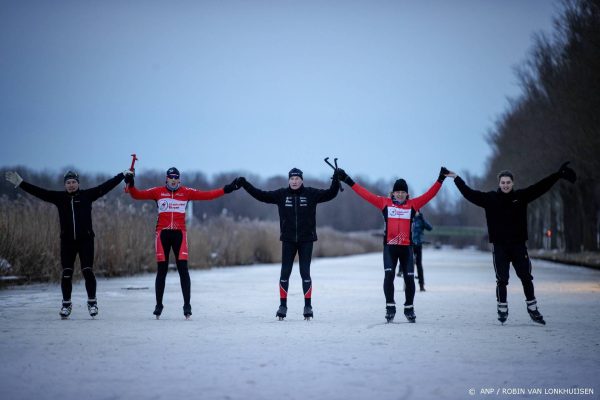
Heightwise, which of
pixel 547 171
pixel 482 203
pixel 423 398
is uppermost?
pixel 547 171

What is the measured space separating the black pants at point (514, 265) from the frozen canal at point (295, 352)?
0.44 m

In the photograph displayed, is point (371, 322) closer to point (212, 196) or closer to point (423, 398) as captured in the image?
point (212, 196)

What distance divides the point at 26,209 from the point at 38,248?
1.47 m


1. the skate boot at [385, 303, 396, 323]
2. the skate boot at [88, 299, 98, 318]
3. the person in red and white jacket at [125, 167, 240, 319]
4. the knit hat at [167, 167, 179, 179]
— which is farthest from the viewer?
the knit hat at [167, 167, 179, 179]

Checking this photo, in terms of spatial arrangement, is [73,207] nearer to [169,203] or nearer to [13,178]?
[13,178]

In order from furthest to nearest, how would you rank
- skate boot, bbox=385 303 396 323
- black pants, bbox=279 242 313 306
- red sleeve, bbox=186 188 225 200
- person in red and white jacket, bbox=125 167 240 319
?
red sleeve, bbox=186 188 225 200, person in red and white jacket, bbox=125 167 240 319, black pants, bbox=279 242 313 306, skate boot, bbox=385 303 396 323

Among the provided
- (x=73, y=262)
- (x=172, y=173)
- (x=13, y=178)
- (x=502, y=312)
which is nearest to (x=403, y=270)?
(x=502, y=312)

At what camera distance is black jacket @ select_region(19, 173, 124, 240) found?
1077 cm

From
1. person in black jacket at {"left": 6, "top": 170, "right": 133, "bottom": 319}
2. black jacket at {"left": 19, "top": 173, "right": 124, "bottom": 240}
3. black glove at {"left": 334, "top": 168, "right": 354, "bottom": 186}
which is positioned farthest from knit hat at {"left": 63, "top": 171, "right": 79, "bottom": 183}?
black glove at {"left": 334, "top": 168, "right": 354, "bottom": 186}

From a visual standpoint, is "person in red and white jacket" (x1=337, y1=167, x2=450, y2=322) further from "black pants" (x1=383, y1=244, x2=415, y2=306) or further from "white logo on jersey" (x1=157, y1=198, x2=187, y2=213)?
"white logo on jersey" (x1=157, y1=198, x2=187, y2=213)

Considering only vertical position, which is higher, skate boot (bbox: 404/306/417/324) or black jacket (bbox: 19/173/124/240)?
black jacket (bbox: 19/173/124/240)

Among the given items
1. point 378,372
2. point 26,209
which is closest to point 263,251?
point 26,209

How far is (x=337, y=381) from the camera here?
20.6 ft

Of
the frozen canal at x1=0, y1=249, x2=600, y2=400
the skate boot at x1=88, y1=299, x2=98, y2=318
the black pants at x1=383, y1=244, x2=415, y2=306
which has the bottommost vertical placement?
the frozen canal at x1=0, y1=249, x2=600, y2=400
